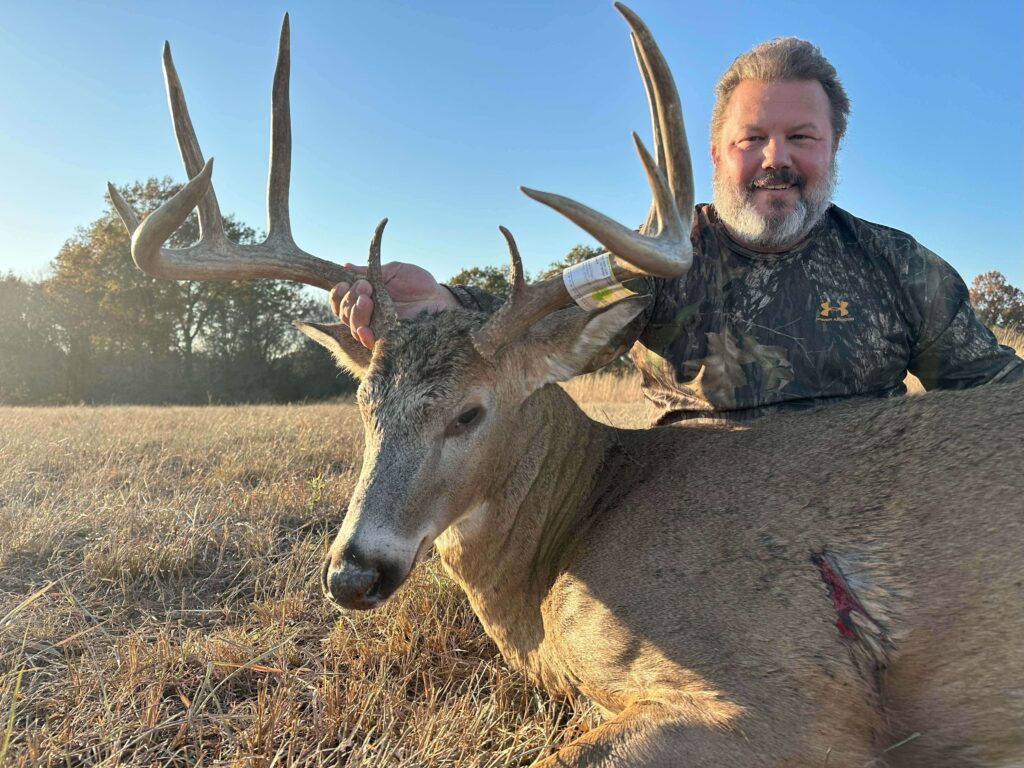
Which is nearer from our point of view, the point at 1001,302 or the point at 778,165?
the point at 778,165

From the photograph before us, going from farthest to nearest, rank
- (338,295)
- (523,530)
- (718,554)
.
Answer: (338,295)
(523,530)
(718,554)

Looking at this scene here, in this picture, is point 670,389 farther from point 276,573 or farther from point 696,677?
point 276,573

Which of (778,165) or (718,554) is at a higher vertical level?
(778,165)

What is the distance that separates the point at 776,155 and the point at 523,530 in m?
2.69

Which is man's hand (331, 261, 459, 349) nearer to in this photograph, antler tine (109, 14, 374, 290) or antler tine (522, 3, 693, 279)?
antler tine (109, 14, 374, 290)

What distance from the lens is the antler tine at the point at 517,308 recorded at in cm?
306

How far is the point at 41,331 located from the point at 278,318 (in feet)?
34.1

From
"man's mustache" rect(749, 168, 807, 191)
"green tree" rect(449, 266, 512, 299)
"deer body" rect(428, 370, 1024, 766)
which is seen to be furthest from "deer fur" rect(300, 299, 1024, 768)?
"green tree" rect(449, 266, 512, 299)

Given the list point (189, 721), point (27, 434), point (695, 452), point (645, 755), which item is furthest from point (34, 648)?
point (27, 434)

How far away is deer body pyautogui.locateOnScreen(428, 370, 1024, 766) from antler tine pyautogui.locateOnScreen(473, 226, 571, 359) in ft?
1.80

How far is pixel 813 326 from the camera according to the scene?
12.8 feet

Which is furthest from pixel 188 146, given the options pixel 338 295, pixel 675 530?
pixel 675 530

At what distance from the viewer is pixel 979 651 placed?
2.23 meters

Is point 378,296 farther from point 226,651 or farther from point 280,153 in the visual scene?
point 226,651
